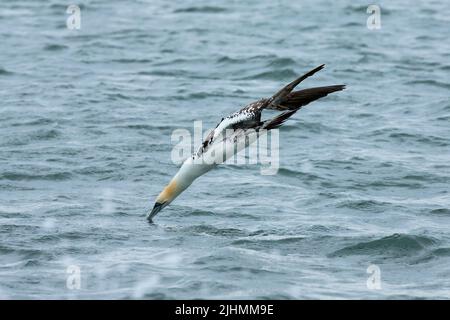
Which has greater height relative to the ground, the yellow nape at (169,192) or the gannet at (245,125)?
the gannet at (245,125)

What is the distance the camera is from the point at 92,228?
13.3m

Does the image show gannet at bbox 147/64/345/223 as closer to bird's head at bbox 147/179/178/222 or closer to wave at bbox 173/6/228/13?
bird's head at bbox 147/179/178/222

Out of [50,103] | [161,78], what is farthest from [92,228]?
[161,78]

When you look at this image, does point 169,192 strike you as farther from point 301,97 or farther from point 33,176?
point 33,176

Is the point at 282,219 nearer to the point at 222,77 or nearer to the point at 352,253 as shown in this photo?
the point at 352,253

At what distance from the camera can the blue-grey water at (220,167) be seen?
11.9m

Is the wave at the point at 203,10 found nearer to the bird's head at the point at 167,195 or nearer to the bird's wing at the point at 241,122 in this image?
the bird's head at the point at 167,195

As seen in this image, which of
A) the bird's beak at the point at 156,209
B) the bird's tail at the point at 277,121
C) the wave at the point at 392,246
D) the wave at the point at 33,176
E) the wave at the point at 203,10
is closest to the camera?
the bird's tail at the point at 277,121

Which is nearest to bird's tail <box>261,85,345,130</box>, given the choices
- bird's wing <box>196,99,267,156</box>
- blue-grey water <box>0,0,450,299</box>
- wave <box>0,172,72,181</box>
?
bird's wing <box>196,99,267,156</box>

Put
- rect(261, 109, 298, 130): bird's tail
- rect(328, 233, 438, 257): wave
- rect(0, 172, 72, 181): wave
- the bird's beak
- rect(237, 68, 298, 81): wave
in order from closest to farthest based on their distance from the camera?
1. rect(261, 109, 298, 130): bird's tail
2. rect(328, 233, 438, 257): wave
3. the bird's beak
4. rect(0, 172, 72, 181): wave
5. rect(237, 68, 298, 81): wave

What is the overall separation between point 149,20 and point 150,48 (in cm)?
278

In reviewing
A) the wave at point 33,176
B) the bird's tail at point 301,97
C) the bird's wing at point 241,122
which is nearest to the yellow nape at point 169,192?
the bird's wing at point 241,122

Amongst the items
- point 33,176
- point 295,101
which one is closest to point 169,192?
point 295,101

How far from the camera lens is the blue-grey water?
11.9 m
